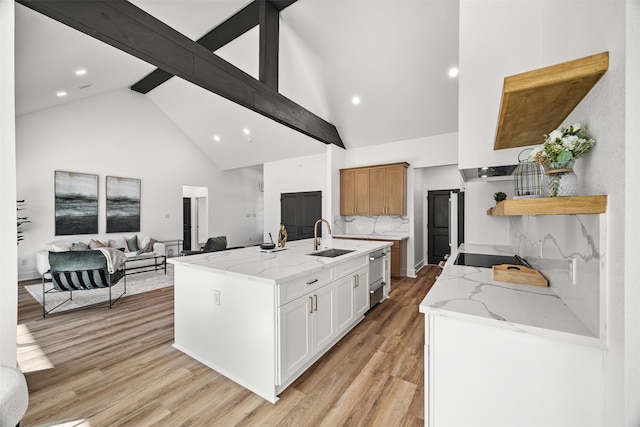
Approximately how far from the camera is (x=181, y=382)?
1976 mm

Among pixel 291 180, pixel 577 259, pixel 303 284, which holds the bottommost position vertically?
pixel 303 284

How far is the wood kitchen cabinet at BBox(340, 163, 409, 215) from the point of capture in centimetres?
519

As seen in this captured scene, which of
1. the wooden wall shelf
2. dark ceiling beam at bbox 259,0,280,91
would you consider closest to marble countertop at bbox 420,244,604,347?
the wooden wall shelf

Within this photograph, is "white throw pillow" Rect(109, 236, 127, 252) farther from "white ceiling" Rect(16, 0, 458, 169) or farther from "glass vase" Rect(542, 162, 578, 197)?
"glass vase" Rect(542, 162, 578, 197)

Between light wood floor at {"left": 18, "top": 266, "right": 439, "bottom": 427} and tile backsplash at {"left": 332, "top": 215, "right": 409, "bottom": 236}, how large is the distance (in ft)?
8.93

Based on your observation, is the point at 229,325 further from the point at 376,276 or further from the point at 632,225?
the point at 632,225

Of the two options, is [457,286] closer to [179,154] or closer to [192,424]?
[192,424]

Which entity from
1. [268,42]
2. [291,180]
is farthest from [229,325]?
[291,180]

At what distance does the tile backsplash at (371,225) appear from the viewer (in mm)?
5512

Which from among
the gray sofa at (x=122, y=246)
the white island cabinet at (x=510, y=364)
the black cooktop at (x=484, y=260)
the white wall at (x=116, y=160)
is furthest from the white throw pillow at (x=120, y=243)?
the white island cabinet at (x=510, y=364)

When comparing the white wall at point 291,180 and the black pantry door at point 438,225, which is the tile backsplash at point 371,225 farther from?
the black pantry door at point 438,225

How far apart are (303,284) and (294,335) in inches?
14.6

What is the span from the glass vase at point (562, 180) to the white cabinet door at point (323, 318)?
1.66 m

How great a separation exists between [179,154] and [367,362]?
24.8ft
